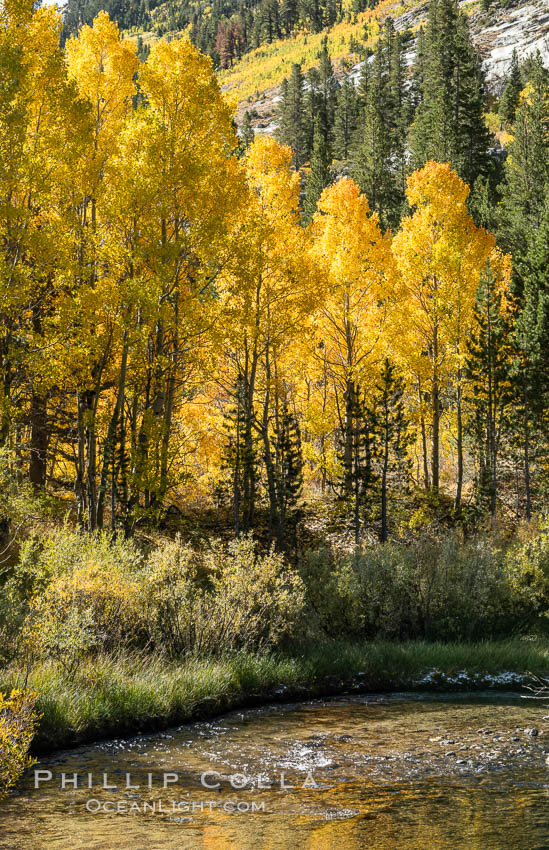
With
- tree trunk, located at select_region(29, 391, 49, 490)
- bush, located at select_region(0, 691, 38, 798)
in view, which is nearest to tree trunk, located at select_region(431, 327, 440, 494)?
tree trunk, located at select_region(29, 391, 49, 490)

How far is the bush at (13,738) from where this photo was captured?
8.06m

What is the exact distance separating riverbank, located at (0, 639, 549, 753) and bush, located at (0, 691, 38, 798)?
77 centimetres

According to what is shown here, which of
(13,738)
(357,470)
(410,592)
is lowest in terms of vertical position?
(13,738)

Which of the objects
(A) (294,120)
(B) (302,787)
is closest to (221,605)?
(B) (302,787)

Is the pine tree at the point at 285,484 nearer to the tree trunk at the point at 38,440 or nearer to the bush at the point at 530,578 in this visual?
the bush at the point at 530,578

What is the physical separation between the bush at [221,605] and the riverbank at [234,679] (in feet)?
1.56

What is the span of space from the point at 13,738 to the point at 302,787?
3.52 m

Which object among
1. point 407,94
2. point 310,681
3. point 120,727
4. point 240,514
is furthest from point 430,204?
point 407,94

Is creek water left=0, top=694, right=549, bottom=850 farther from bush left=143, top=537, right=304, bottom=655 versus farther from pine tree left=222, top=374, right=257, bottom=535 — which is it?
pine tree left=222, top=374, right=257, bottom=535

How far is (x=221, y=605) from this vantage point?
13.9 metres

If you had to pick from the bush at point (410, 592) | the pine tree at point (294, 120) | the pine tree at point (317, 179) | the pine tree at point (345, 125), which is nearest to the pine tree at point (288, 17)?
the pine tree at point (294, 120)

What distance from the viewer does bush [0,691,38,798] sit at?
26.5ft

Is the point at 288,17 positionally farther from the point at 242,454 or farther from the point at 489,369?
the point at 242,454

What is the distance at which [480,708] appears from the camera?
13.2 m
